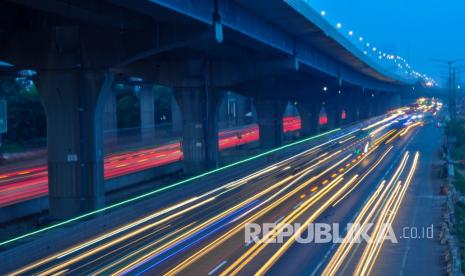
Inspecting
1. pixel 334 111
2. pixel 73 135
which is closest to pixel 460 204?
pixel 73 135

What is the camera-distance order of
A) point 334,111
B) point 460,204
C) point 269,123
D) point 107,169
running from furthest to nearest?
1. point 334,111
2. point 269,123
3. point 107,169
4. point 460,204

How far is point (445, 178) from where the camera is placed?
3938cm

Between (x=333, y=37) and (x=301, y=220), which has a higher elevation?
(x=333, y=37)

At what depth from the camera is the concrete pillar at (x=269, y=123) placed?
63312mm

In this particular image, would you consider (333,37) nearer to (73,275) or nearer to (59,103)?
(59,103)

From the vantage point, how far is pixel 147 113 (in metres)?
78.8

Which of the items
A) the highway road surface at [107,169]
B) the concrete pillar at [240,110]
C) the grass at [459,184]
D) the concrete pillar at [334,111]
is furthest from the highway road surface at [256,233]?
the concrete pillar at [240,110]

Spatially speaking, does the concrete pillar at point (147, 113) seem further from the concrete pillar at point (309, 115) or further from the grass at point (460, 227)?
the grass at point (460, 227)

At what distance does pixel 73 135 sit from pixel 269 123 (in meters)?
39.0

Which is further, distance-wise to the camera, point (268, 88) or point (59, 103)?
point (268, 88)

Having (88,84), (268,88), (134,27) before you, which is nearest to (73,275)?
(88,84)

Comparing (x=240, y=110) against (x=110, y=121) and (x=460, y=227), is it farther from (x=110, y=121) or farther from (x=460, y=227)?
(x=460, y=227)

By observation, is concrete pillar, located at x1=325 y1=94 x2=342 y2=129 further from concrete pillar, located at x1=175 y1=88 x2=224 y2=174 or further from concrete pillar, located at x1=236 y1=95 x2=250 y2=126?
concrete pillar, located at x1=175 y1=88 x2=224 y2=174

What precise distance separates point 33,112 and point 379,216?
164 feet
